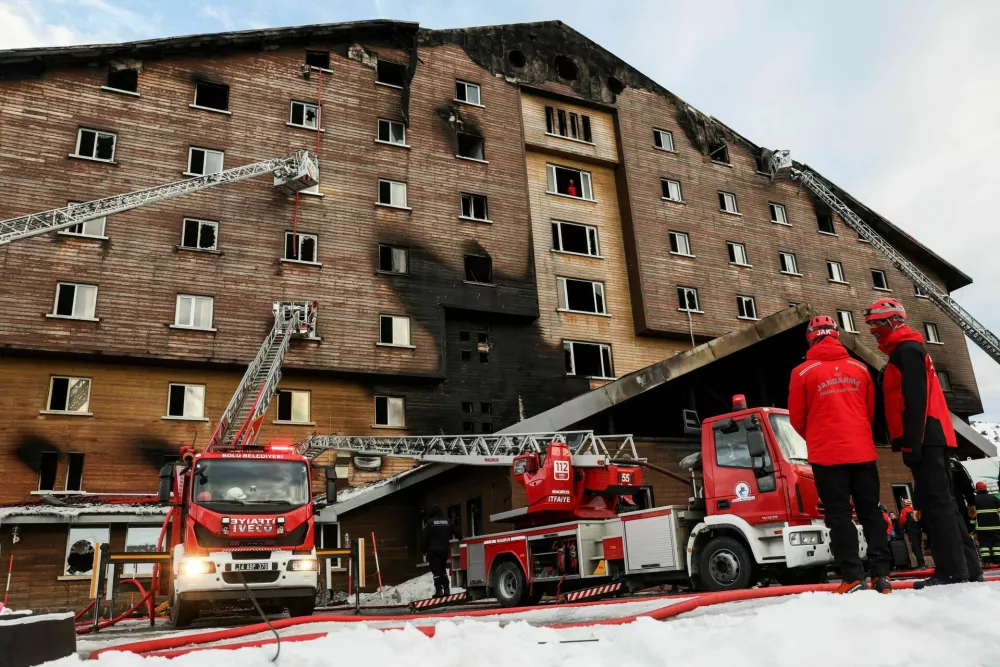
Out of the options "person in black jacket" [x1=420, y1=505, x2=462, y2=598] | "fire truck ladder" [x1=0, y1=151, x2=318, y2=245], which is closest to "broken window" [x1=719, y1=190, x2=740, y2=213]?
"fire truck ladder" [x1=0, y1=151, x2=318, y2=245]

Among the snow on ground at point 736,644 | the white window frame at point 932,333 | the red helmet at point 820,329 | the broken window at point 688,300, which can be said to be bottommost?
the snow on ground at point 736,644

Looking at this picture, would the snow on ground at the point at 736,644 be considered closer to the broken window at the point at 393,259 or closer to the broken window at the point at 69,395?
the broken window at the point at 69,395

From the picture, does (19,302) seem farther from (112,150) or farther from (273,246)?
(273,246)

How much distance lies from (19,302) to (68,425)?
12.8ft

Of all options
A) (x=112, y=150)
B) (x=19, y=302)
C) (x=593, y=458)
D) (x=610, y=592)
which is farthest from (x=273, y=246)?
(x=610, y=592)

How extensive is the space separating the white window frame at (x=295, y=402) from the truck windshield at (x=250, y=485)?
40.6ft

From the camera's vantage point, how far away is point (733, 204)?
35.9m

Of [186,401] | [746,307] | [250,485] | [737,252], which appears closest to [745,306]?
[746,307]

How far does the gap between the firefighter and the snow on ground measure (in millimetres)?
10282

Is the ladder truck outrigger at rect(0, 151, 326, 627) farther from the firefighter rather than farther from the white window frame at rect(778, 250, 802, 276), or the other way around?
the white window frame at rect(778, 250, 802, 276)

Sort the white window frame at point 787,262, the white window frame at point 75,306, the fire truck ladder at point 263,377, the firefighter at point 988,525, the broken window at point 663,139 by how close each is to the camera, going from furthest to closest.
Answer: the white window frame at point 787,262
the broken window at point 663,139
the white window frame at point 75,306
the fire truck ladder at point 263,377
the firefighter at point 988,525

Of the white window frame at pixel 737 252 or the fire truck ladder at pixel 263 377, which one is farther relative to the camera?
the white window frame at pixel 737 252

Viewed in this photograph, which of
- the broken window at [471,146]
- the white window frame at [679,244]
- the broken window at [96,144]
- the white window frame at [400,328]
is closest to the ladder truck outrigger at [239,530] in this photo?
the white window frame at [400,328]

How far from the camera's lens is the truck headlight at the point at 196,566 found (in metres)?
11.6
